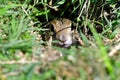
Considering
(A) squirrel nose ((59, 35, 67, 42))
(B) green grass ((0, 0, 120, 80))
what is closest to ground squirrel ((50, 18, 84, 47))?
(A) squirrel nose ((59, 35, 67, 42))

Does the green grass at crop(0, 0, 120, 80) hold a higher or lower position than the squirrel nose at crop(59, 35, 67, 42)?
higher

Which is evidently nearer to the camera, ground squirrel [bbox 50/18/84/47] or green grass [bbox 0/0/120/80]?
green grass [bbox 0/0/120/80]

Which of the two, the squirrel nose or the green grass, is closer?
the green grass

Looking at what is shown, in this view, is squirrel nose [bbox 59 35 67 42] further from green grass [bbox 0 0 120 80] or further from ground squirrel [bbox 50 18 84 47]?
green grass [bbox 0 0 120 80]

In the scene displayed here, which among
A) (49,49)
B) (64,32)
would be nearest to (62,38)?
(64,32)

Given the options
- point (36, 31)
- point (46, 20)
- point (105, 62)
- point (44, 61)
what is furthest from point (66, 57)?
point (46, 20)

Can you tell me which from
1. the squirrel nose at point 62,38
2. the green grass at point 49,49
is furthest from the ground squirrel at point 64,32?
the green grass at point 49,49

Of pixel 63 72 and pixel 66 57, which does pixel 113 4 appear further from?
pixel 63 72

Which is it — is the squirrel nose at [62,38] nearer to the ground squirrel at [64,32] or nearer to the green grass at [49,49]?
the ground squirrel at [64,32]
